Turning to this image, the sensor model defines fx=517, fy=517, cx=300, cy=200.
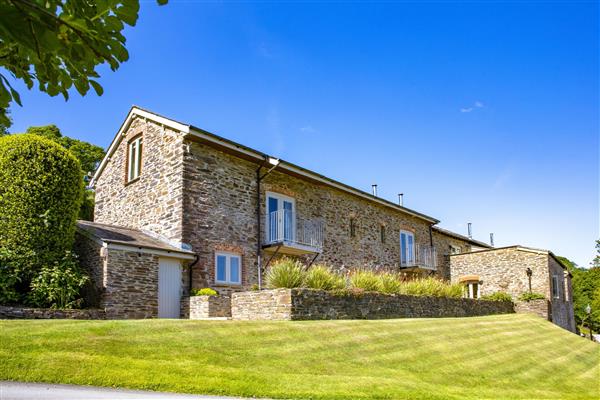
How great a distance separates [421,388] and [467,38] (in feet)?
26.3

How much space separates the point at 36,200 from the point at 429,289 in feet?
44.9

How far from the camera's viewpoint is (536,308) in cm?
2533

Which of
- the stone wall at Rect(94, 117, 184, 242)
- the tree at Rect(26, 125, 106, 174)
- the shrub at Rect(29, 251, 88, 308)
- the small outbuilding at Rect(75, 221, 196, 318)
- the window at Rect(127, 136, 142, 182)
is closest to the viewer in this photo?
the shrub at Rect(29, 251, 88, 308)

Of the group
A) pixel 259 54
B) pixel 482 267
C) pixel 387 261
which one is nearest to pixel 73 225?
pixel 259 54

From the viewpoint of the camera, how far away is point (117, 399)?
6.34m

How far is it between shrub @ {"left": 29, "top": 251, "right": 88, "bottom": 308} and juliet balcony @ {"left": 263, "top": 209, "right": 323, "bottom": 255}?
6.70 m

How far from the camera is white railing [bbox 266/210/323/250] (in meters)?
18.6

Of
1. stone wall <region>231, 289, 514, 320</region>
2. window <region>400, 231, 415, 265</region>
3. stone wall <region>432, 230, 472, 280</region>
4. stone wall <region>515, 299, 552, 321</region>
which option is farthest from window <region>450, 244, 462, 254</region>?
stone wall <region>231, 289, 514, 320</region>

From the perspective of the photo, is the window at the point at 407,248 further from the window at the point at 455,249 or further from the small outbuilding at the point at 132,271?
the small outbuilding at the point at 132,271

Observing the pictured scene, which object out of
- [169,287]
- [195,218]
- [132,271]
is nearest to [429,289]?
[195,218]

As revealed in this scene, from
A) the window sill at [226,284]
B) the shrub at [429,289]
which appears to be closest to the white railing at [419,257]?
the shrub at [429,289]

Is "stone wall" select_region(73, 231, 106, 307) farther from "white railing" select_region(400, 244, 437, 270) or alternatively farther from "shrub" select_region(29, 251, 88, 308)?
"white railing" select_region(400, 244, 437, 270)

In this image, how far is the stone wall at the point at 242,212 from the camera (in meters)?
16.4

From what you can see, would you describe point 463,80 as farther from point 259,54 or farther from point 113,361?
point 113,361
